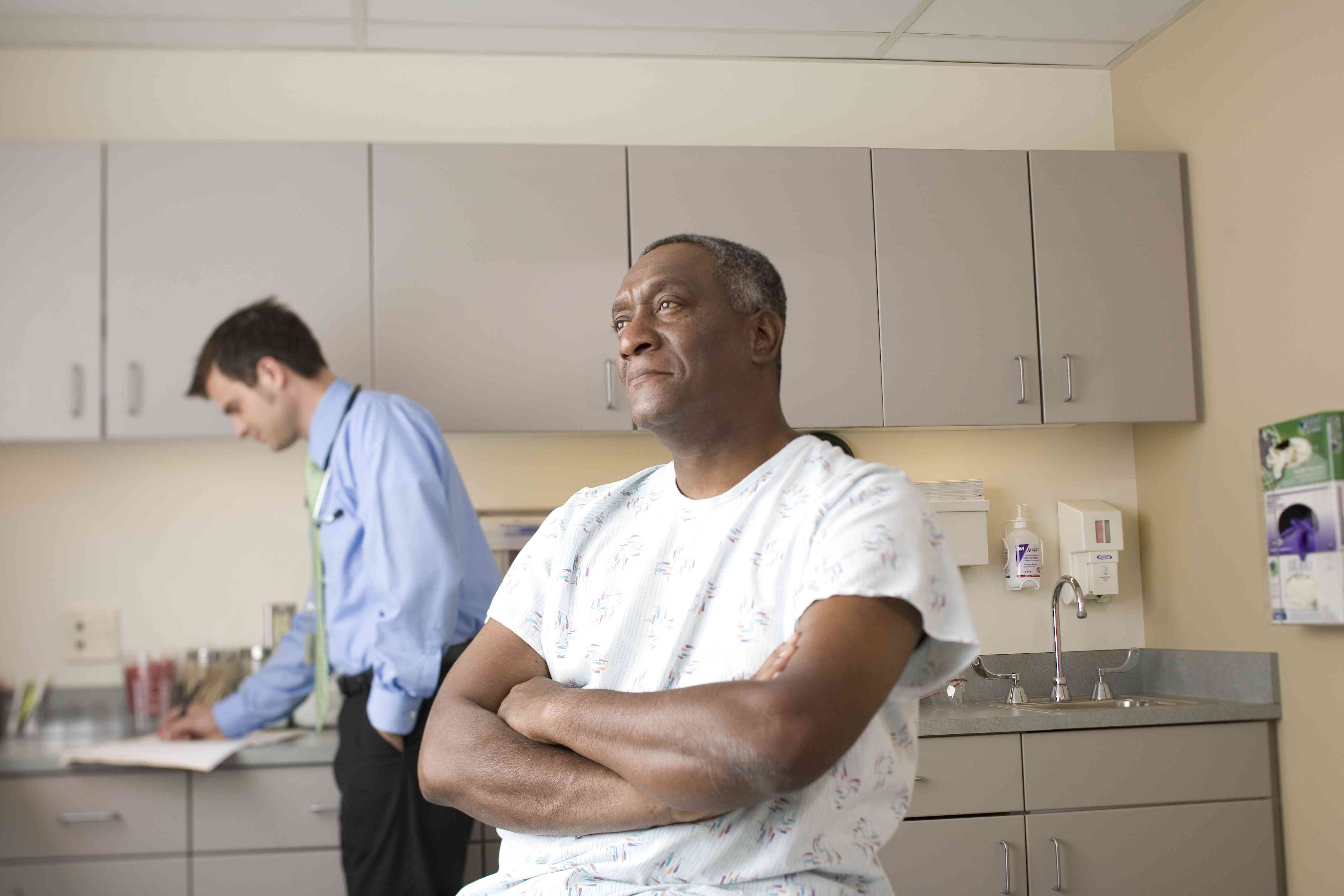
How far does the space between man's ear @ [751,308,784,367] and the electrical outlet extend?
8.01ft

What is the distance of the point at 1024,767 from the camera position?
8.82 ft

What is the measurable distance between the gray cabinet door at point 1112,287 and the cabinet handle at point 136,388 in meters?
2.43

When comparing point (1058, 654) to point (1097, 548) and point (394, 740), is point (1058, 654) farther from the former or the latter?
point (394, 740)

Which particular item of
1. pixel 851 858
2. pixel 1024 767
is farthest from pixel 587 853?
pixel 1024 767

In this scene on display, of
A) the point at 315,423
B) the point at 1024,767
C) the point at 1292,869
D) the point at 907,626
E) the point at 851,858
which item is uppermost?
the point at 315,423

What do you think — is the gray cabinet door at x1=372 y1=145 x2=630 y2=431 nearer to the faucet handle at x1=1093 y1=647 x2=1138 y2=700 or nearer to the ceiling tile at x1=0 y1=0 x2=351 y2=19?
the ceiling tile at x1=0 y1=0 x2=351 y2=19

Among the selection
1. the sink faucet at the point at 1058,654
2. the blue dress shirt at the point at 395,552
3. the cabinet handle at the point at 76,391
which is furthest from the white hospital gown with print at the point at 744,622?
the sink faucet at the point at 1058,654

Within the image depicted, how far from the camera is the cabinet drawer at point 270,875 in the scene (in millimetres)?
2547

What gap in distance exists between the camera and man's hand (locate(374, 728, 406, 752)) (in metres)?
2.24

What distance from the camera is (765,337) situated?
4.71 ft

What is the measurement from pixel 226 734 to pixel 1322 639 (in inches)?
107

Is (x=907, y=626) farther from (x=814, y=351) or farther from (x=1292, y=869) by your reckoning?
(x=1292, y=869)

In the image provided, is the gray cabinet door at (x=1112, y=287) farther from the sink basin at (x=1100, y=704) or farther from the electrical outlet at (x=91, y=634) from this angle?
the electrical outlet at (x=91, y=634)

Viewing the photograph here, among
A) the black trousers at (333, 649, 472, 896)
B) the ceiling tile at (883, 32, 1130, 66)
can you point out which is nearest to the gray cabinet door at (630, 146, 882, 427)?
the ceiling tile at (883, 32, 1130, 66)
